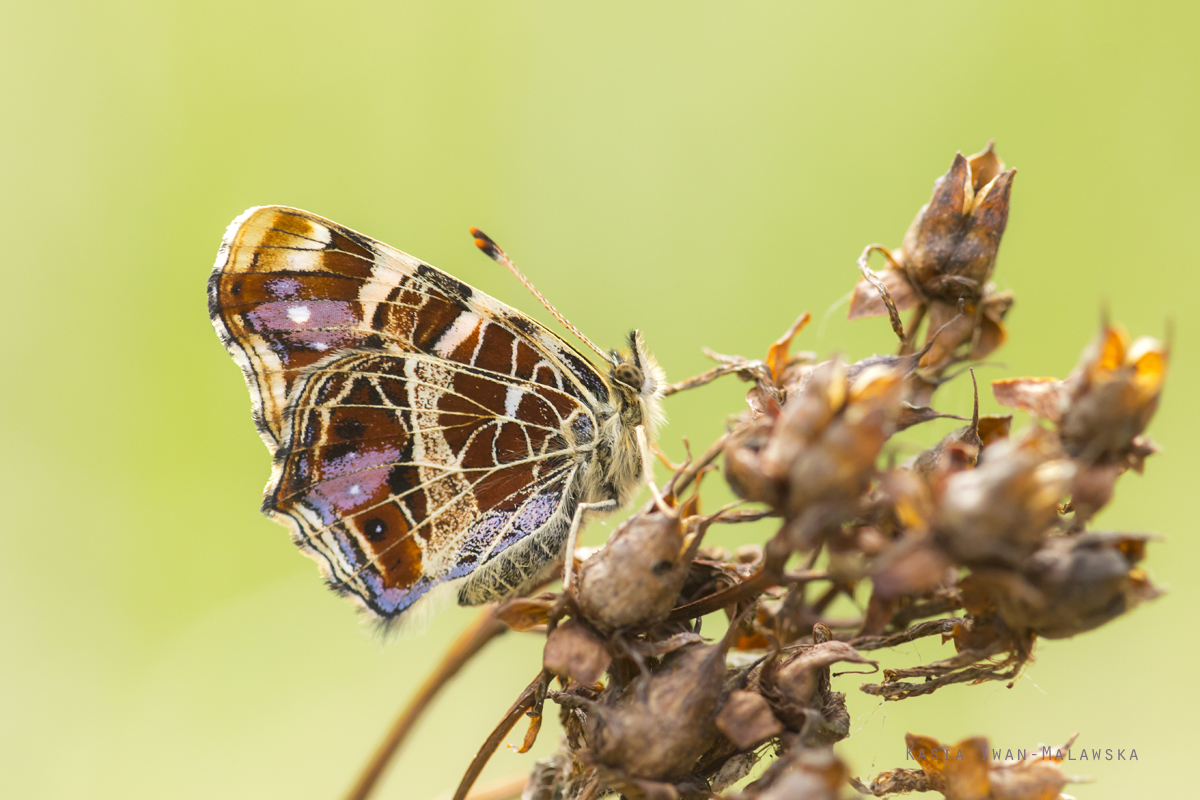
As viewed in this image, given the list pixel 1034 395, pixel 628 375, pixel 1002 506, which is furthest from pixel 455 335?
pixel 1002 506

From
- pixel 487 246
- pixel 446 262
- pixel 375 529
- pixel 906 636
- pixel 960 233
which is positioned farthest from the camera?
pixel 446 262

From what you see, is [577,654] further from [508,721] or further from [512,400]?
[512,400]

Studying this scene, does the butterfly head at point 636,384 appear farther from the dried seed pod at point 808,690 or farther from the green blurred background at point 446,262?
the green blurred background at point 446,262

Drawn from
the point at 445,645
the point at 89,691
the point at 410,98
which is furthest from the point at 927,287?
the point at 410,98

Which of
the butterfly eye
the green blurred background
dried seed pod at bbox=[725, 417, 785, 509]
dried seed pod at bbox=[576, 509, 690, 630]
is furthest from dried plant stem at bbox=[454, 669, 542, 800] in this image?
the green blurred background

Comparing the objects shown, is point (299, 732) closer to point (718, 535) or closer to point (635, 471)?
point (718, 535)
